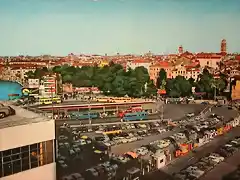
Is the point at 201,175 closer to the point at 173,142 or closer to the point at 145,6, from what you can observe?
the point at 173,142

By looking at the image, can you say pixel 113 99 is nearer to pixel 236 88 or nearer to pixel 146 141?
pixel 146 141

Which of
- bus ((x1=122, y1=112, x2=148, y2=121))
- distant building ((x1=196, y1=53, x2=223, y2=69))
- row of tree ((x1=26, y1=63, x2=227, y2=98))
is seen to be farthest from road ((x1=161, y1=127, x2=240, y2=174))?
distant building ((x1=196, y1=53, x2=223, y2=69))

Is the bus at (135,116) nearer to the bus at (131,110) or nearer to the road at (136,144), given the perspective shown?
the bus at (131,110)

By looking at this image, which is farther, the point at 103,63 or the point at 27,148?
the point at 103,63

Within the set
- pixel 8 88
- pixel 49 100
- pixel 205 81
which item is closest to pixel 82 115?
pixel 49 100

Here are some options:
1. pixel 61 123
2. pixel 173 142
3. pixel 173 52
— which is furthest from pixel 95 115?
pixel 173 52

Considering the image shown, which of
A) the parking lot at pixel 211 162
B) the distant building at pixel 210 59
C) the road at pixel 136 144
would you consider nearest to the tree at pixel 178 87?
the distant building at pixel 210 59

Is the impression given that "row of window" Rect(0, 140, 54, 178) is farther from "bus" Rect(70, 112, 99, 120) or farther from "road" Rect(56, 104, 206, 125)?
"road" Rect(56, 104, 206, 125)
